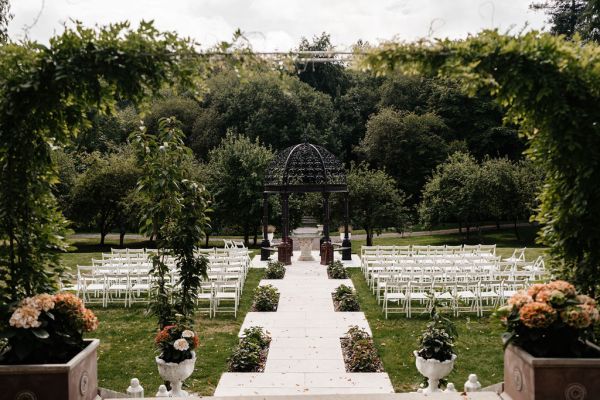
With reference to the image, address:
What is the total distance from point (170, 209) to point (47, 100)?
3.09 meters

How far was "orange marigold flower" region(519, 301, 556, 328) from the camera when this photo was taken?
18.5ft

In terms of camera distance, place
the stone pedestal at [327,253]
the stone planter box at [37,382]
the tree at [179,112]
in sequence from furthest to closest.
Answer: the tree at [179,112] < the stone pedestal at [327,253] < the stone planter box at [37,382]

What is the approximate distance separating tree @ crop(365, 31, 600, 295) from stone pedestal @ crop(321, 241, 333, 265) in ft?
46.6

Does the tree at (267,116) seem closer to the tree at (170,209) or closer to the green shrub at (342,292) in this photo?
the green shrub at (342,292)

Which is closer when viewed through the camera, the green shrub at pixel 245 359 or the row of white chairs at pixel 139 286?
the green shrub at pixel 245 359

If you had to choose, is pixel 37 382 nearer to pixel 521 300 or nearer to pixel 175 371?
pixel 175 371

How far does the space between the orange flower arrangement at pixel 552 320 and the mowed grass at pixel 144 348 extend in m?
4.56

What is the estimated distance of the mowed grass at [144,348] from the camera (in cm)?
897

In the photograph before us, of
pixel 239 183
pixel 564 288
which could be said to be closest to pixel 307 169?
pixel 239 183

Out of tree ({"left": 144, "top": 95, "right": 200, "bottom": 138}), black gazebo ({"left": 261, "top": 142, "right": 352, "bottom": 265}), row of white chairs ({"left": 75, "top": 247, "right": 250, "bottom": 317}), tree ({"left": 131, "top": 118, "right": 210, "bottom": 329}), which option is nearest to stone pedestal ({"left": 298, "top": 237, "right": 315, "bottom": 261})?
black gazebo ({"left": 261, "top": 142, "right": 352, "bottom": 265})

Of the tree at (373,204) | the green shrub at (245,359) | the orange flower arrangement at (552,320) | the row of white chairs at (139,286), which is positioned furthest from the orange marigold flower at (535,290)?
the tree at (373,204)

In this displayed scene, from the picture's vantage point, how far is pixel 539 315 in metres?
5.65

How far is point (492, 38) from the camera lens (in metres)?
5.98

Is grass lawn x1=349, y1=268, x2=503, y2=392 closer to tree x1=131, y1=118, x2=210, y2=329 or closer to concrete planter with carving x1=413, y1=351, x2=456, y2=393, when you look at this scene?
concrete planter with carving x1=413, y1=351, x2=456, y2=393
